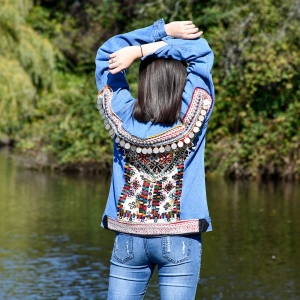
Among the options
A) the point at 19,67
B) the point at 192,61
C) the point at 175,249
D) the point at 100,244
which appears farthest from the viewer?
the point at 19,67

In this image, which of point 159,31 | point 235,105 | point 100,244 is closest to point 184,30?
point 159,31

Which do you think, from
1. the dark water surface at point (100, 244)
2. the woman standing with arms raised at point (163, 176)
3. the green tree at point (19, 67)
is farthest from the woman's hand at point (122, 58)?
the green tree at point (19, 67)

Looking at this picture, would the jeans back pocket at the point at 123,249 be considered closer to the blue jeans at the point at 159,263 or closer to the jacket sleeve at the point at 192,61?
the blue jeans at the point at 159,263

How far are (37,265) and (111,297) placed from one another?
452 cm

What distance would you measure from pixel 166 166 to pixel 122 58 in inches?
18.3

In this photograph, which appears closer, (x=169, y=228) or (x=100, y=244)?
(x=169, y=228)

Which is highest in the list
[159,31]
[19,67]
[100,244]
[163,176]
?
[19,67]

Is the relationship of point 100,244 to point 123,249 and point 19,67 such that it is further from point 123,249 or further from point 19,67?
point 19,67

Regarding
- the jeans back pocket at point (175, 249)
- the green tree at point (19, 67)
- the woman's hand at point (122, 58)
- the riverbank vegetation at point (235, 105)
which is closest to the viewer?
the jeans back pocket at point (175, 249)

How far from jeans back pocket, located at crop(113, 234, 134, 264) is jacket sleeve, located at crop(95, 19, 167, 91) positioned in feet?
1.97

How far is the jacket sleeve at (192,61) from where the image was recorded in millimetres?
2896

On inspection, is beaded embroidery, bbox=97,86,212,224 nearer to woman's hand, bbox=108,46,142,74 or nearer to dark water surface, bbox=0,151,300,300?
woman's hand, bbox=108,46,142,74

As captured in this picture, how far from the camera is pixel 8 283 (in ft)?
21.4

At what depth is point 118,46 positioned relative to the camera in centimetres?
308
